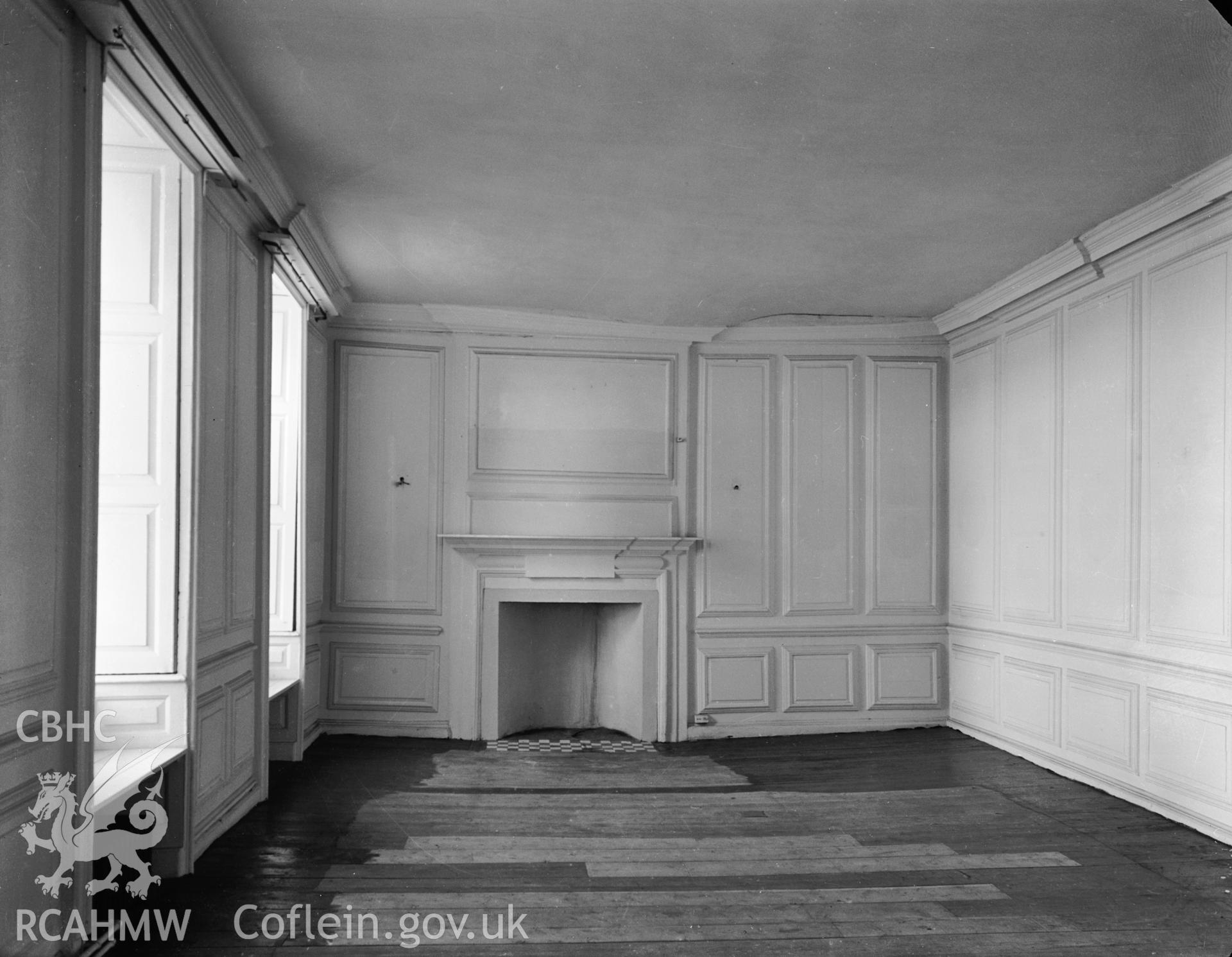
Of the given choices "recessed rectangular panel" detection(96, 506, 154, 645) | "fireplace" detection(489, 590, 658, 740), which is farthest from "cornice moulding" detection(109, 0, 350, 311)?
"fireplace" detection(489, 590, 658, 740)

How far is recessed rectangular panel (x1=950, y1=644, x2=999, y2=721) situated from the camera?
5.80 meters

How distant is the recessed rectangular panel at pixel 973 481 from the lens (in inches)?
229

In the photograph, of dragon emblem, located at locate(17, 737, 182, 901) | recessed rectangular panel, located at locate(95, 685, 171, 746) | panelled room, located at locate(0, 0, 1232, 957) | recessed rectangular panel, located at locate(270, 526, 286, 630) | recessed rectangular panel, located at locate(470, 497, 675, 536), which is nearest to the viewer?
dragon emblem, located at locate(17, 737, 182, 901)

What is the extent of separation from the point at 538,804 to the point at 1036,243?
12.4 feet

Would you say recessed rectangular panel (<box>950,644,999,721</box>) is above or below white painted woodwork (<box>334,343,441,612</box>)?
below

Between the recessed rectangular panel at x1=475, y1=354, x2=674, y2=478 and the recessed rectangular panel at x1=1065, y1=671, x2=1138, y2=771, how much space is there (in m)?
2.75

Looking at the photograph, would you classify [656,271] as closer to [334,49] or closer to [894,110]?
[894,110]

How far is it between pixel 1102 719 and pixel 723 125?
138 inches

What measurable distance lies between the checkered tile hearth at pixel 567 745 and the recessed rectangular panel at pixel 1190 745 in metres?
2.77

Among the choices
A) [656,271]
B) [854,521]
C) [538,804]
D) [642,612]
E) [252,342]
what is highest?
[656,271]

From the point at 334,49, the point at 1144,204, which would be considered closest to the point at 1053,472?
the point at 1144,204

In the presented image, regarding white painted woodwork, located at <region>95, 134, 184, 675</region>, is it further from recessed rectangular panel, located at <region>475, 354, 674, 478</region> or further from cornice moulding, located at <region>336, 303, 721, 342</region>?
recessed rectangular panel, located at <region>475, 354, 674, 478</region>

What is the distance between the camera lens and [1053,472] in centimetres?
516

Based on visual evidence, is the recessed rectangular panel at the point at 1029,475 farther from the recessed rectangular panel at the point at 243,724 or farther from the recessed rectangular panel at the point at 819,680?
the recessed rectangular panel at the point at 243,724
